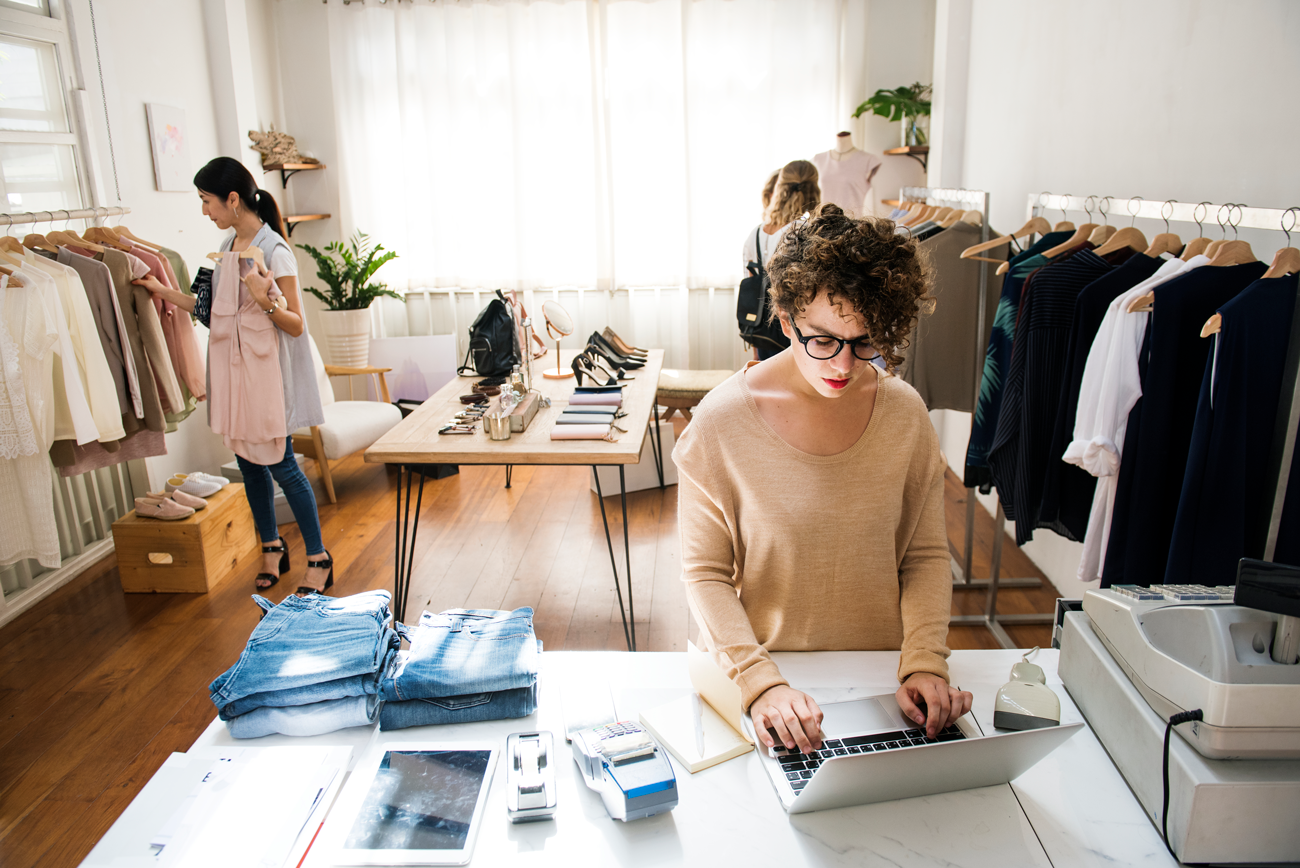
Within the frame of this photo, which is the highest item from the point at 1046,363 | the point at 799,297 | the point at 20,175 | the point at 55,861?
the point at 20,175

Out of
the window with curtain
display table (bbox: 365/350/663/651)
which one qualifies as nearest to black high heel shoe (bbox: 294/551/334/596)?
display table (bbox: 365/350/663/651)

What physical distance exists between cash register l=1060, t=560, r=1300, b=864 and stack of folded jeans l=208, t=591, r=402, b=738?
3.37ft

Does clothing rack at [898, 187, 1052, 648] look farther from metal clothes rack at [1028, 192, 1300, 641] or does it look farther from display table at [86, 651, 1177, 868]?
display table at [86, 651, 1177, 868]

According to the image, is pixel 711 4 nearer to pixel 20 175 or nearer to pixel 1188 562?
pixel 20 175

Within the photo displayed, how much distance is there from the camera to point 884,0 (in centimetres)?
533

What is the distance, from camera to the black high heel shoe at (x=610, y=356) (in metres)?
3.85

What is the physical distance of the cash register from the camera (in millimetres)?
927

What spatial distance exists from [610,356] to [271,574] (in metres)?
1.68

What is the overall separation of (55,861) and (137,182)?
308 centimetres

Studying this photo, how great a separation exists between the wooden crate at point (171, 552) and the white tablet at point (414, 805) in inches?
101

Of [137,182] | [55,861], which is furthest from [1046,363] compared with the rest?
[137,182]

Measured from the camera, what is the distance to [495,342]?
3.71 m

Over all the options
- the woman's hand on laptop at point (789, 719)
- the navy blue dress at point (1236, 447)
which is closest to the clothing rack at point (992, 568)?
the navy blue dress at point (1236, 447)

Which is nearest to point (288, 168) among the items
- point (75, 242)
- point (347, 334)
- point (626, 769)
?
point (347, 334)
